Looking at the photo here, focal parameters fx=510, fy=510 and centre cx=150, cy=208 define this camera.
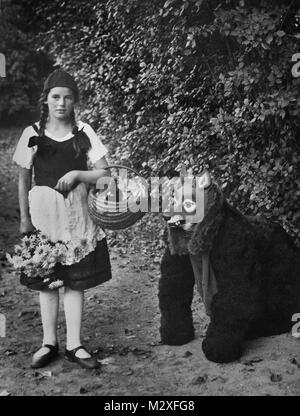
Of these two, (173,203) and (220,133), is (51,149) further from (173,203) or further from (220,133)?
(220,133)

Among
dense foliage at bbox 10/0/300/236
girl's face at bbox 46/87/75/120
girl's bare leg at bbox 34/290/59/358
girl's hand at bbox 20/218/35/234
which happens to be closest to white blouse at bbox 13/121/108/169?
girl's face at bbox 46/87/75/120

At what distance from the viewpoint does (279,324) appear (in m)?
4.03

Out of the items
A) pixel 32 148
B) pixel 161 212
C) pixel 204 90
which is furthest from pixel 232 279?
pixel 204 90

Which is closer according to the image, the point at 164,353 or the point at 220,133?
the point at 164,353

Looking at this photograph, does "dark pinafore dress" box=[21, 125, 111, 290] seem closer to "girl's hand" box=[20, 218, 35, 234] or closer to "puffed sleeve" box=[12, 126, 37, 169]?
"puffed sleeve" box=[12, 126, 37, 169]

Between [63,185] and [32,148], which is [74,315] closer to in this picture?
[63,185]

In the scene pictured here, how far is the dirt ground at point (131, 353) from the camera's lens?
3.40m

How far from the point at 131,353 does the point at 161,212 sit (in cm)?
110

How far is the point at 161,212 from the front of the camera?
12.8ft

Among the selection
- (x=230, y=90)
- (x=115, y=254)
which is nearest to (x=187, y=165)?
(x=230, y=90)
